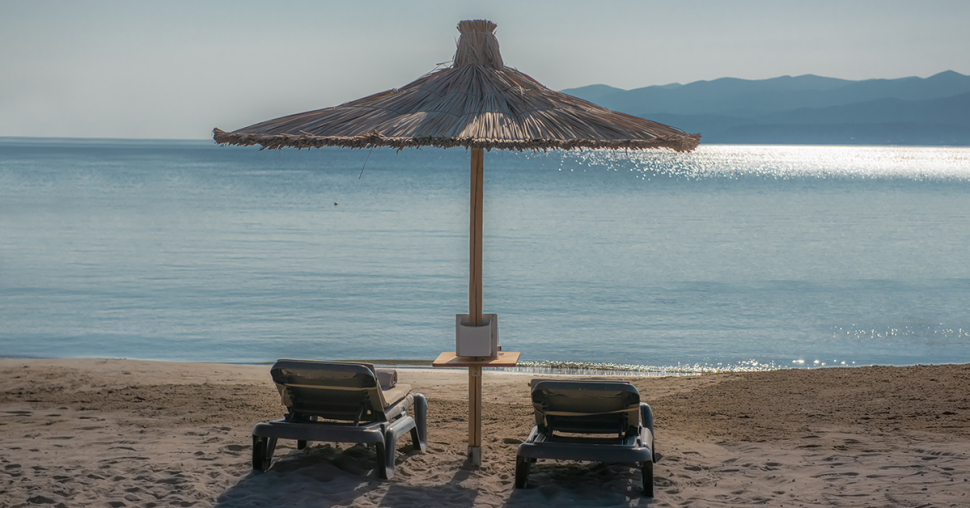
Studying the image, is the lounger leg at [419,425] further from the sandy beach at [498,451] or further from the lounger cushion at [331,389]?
the lounger cushion at [331,389]

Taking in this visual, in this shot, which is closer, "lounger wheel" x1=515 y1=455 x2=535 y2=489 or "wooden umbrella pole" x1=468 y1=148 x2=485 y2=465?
"lounger wheel" x1=515 y1=455 x2=535 y2=489

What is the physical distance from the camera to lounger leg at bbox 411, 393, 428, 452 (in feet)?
18.4

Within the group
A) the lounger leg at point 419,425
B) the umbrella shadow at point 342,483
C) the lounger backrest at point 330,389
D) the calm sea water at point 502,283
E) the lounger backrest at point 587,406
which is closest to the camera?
the umbrella shadow at point 342,483

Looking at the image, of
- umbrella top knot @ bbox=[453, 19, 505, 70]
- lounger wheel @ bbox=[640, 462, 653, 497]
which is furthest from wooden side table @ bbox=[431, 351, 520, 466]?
umbrella top knot @ bbox=[453, 19, 505, 70]

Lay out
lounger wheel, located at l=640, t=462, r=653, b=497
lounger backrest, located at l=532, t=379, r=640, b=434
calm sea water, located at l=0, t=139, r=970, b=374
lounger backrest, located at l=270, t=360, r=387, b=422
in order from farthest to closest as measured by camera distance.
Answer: calm sea water, located at l=0, t=139, r=970, b=374 < lounger backrest, located at l=270, t=360, r=387, b=422 < lounger backrest, located at l=532, t=379, r=640, b=434 < lounger wheel, located at l=640, t=462, r=653, b=497

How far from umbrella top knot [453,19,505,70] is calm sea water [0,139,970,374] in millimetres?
5885

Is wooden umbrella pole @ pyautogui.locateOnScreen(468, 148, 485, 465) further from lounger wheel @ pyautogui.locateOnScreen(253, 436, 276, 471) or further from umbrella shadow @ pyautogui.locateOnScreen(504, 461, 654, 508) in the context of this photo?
lounger wheel @ pyautogui.locateOnScreen(253, 436, 276, 471)

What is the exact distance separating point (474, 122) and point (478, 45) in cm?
87

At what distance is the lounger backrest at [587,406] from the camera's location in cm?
473

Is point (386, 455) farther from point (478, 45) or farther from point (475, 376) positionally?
point (478, 45)

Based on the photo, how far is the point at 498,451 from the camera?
5.67 metres

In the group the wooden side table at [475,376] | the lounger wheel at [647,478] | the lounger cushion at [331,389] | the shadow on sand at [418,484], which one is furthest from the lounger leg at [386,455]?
the lounger wheel at [647,478]

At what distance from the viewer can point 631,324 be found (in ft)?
42.4

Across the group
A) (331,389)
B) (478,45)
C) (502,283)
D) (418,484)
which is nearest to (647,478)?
(418,484)
